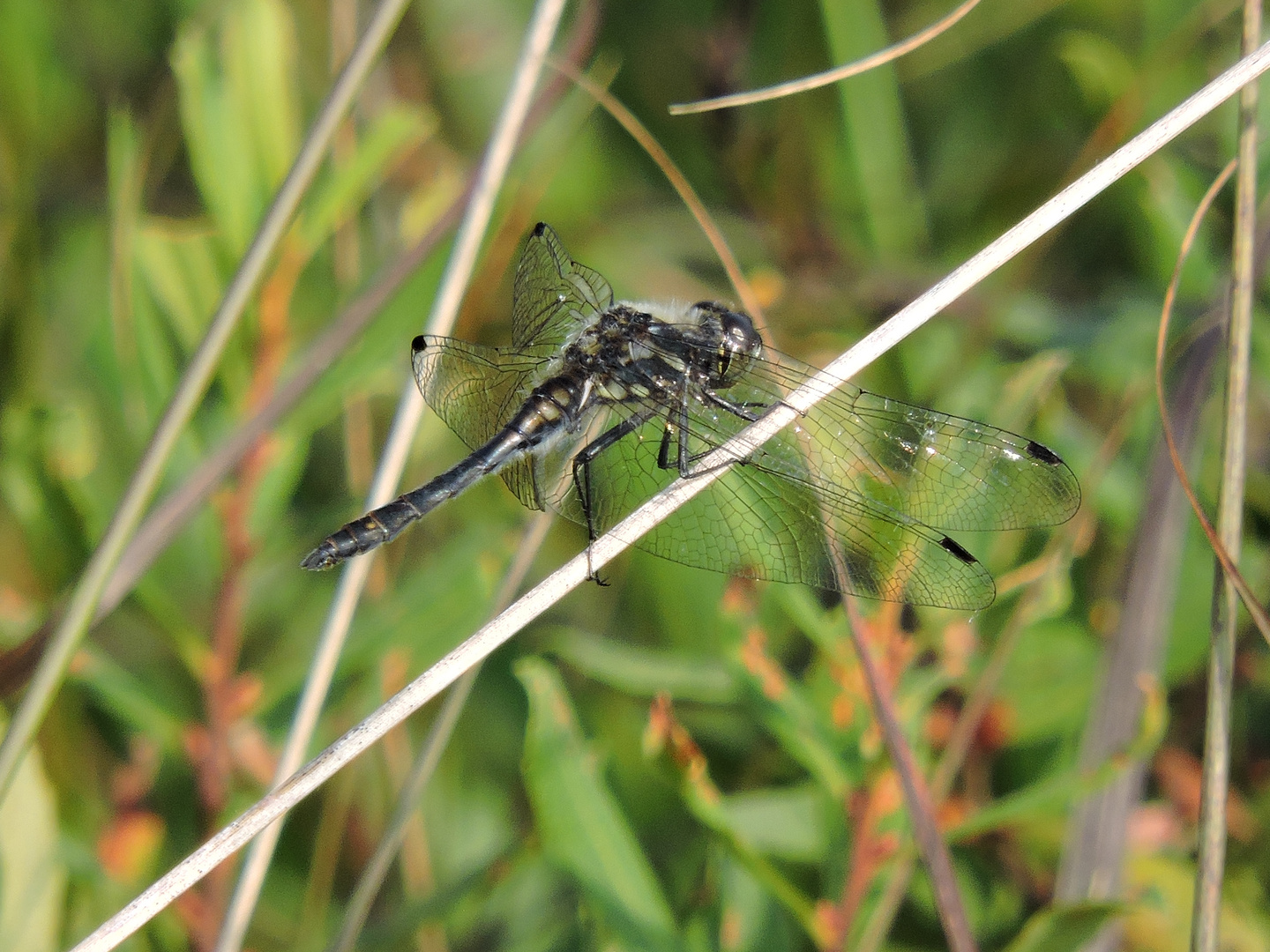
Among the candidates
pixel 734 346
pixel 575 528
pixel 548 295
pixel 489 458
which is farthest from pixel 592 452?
pixel 575 528

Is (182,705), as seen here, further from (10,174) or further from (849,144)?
(849,144)

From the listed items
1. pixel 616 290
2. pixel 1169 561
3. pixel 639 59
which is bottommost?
pixel 1169 561

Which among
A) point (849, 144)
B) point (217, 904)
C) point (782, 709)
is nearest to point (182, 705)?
point (217, 904)

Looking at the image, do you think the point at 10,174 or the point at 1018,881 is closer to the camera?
the point at 1018,881

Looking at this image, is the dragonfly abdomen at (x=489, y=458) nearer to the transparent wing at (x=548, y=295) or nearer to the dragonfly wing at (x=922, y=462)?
the transparent wing at (x=548, y=295)

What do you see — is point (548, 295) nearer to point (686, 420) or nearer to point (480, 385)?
point (480, 385)

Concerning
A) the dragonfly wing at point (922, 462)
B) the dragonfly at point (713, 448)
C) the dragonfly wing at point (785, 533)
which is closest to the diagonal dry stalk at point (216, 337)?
the dragonfly at point (713, 448)
